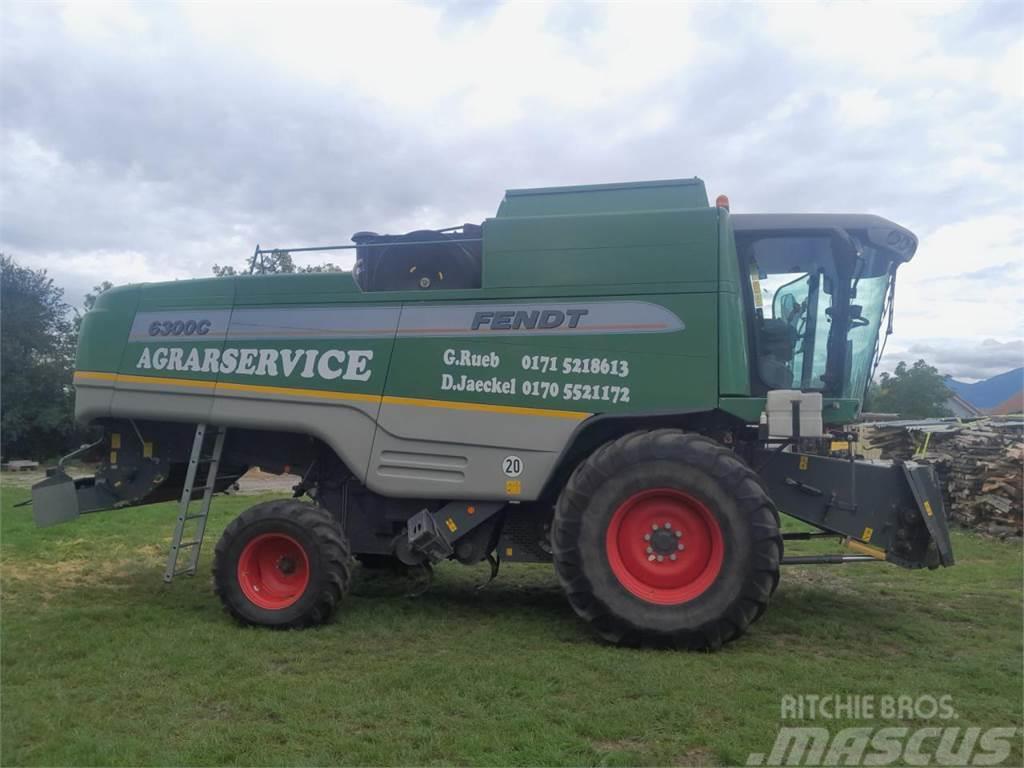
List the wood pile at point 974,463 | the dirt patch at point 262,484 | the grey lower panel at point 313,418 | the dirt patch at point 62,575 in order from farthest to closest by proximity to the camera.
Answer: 1. the dirt patch at point 262,484
2. the wood pile at point 974,463
3. the dirt patch at point 62,575
4. the grey lower panel at point 313,418

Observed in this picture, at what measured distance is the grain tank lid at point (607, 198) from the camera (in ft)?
19.7

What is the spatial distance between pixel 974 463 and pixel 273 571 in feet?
36.6

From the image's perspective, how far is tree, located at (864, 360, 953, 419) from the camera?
43562mm

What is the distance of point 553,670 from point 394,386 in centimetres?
249

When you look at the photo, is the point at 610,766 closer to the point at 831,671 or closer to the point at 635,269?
the point at 831,671

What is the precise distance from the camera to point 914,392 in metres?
45.2

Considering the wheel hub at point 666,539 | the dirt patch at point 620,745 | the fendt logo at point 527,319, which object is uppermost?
the fendt logo at point 527,319

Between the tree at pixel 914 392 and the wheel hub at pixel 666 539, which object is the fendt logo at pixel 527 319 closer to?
the wheel hub at pixel 666 539

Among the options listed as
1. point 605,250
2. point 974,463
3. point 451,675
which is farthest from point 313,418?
point 974,463

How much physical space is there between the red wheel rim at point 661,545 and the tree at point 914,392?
42244 mm

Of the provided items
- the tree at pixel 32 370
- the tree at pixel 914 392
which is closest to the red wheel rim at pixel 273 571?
the tree at pixel 32 370

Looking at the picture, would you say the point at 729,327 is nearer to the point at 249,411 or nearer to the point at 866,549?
the point at 866,549

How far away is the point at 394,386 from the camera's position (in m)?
6.02

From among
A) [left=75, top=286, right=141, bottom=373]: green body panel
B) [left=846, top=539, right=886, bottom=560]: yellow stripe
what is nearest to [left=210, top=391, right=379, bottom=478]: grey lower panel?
[left=75, top=286, right=141, bottom=373]: green body panel
